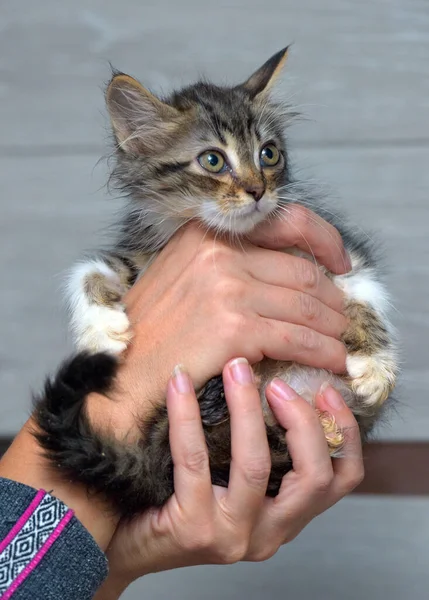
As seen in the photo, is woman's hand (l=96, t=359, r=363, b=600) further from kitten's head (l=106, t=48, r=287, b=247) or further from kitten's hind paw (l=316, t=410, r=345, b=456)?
kitten's head (l=106, t=48, r=287, b=247)

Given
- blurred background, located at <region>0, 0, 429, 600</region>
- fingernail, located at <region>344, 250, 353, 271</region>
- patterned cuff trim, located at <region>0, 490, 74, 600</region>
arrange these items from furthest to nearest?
blurred background, located at <region>0, 0, 429, 600</region>
fingernail, located at <region>344, 250, 353, 271</region>
patterned cuff trim, located at <region>0, 490, 74, 600</region>

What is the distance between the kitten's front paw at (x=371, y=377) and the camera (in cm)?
126

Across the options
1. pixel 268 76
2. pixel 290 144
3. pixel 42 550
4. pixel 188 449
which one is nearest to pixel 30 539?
pixel 42 550

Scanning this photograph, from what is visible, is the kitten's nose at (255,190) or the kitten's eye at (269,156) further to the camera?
the kitten's eye at (269,156)

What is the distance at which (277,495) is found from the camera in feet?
3.78

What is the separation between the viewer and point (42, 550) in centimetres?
92

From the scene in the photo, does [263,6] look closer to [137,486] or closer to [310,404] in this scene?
[310,404]

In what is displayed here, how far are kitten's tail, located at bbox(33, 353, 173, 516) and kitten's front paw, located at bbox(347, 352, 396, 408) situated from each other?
0.43 meters

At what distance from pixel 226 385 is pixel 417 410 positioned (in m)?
1.11

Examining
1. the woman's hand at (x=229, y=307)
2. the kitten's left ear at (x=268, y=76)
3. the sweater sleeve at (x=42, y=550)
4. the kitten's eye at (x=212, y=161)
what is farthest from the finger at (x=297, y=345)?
the kitten's left ear at (x=268, y=76)

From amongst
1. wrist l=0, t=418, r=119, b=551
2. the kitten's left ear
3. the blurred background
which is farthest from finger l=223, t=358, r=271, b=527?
the blurred background

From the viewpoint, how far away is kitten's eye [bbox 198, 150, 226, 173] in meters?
1.29

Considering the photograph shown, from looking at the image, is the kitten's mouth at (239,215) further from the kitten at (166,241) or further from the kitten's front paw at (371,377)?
the kitten's front paw at (371,377)

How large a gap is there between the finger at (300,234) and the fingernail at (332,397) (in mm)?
295
